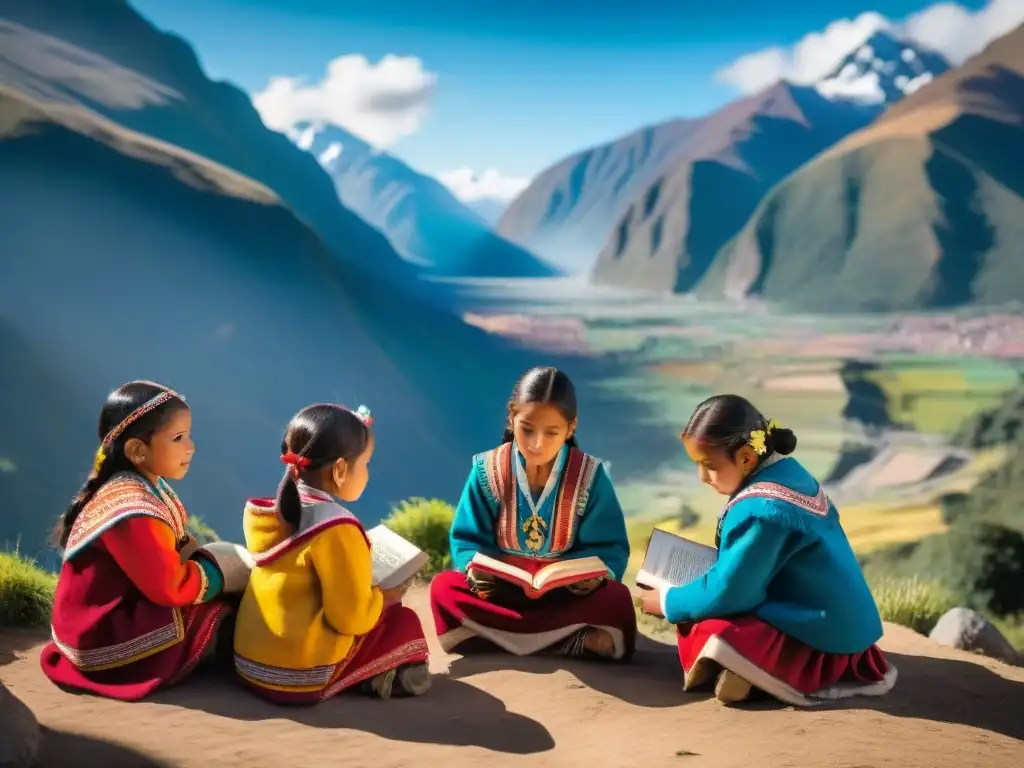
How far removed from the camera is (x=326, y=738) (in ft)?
8.95

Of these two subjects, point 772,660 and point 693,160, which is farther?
point 693,160

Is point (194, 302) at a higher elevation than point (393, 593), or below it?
higher

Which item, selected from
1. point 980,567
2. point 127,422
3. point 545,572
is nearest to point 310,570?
point 127,422

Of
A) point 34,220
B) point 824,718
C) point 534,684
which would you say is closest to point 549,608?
point 534,684

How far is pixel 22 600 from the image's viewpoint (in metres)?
4.13

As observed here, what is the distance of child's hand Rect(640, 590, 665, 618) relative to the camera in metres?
3.27

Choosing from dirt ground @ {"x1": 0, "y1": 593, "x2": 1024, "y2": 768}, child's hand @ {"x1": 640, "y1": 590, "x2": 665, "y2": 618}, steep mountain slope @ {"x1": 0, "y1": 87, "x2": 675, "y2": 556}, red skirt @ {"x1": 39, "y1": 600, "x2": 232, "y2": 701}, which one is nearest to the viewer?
dirt ground @ {"x1": 0, "y1": 593, "x2": 1024, "y2": 768}

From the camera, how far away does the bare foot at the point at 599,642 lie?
365cm

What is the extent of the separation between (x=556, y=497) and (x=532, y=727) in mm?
996

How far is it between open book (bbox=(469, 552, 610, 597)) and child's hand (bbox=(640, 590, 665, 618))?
0.90 ft

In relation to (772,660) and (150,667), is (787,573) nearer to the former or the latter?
(772,660)

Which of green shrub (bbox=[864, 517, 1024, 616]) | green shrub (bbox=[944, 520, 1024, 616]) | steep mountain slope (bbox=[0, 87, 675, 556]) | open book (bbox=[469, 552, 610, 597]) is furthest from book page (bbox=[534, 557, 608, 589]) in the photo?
steep mountain slope (bbox=[0, 87, 675, 556])

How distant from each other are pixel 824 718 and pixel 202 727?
194 centimetres

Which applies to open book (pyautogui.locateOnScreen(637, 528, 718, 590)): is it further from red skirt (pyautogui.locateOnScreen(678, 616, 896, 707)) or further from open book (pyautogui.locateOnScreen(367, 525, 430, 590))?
open book (pyautogui.locateOnScreen(367, 525, 430, 590))
